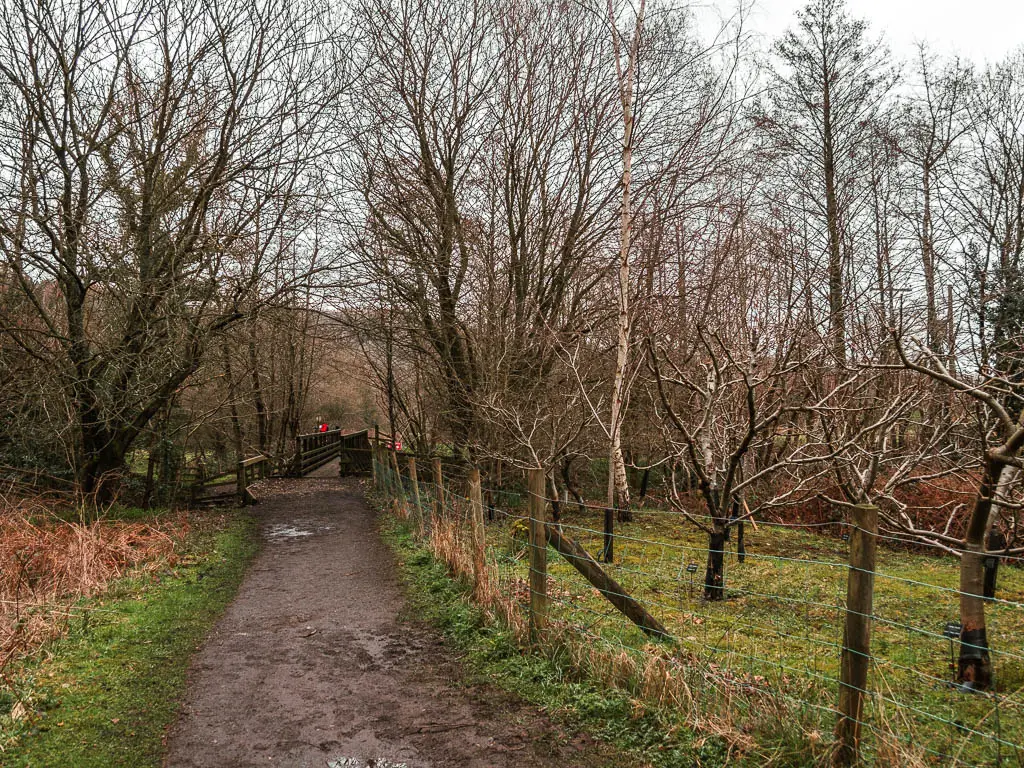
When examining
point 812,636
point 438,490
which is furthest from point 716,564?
point 438,490

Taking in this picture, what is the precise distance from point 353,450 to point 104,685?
19689 mm

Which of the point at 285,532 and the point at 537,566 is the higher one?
the point at 537,566

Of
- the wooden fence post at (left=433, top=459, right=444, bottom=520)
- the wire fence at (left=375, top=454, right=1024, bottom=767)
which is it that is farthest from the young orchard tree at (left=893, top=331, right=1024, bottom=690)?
the wooden fence post at (left=433, top=459, right=444, bottom=520)

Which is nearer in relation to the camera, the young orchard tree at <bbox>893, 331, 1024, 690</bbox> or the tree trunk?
the young orchard tree at <bbox>893, 331, 1024, 690</bbox>

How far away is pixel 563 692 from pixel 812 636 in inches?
95.2

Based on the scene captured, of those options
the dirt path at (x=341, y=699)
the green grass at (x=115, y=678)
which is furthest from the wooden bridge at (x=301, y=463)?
the dirt path at (x=341, y=699)

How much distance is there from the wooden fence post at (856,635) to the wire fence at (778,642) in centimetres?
2

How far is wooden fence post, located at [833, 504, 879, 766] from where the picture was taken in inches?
125

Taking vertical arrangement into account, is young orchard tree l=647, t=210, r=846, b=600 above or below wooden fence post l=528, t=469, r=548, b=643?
above

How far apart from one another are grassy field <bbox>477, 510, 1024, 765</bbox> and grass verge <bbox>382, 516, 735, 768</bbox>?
11.0 inches

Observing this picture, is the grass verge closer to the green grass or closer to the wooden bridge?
the green grass

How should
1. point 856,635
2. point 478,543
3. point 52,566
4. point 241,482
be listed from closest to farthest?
point 856,635 → point 478,543 → point 52,566 → point 241,482

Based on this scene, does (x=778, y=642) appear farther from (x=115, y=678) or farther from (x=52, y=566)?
(x=52, y=566)

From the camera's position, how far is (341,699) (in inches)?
186
